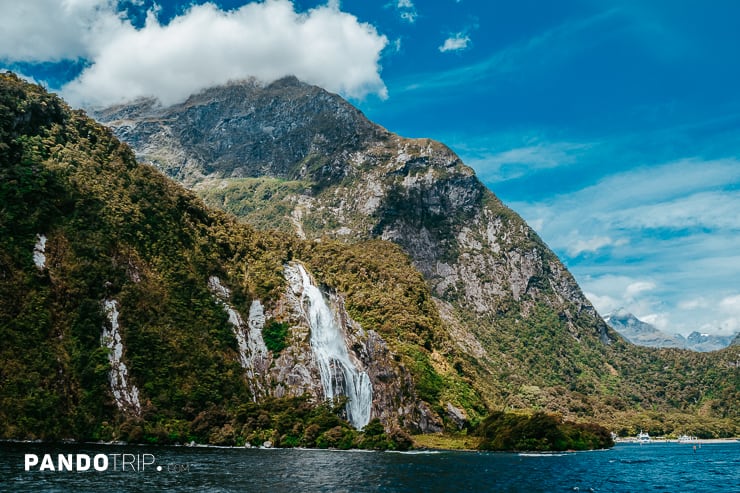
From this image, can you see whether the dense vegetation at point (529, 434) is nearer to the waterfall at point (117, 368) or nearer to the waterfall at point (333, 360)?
the waterfall at point (333, 360)

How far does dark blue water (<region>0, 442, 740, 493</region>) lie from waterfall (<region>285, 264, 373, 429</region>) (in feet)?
120

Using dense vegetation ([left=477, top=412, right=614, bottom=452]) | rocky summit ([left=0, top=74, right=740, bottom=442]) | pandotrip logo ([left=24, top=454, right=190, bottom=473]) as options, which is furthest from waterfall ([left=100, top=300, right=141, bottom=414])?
dense vegetation ([left=477, top=412, right=614, bottom=452])

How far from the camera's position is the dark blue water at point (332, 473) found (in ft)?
178

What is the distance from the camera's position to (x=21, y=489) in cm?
4591

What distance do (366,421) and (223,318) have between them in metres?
A: 38.0

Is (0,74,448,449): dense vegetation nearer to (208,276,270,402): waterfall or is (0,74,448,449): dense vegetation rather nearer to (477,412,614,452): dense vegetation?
(208,276,270,402): waterfall

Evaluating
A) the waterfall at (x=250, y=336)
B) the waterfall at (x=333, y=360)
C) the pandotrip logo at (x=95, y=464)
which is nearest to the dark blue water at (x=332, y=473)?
the pandotrip logo at (x=95, y=464)

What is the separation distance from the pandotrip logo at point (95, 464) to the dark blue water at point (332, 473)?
199 mm

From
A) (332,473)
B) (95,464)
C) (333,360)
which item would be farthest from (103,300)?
(332,473)

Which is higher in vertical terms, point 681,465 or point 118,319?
point 118,319

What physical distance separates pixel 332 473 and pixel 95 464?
2527cm

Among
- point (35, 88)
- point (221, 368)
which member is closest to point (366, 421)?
point (221, 368)

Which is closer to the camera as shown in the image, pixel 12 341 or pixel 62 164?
pixel 12 341

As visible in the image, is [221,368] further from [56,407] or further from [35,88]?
[35,88]
